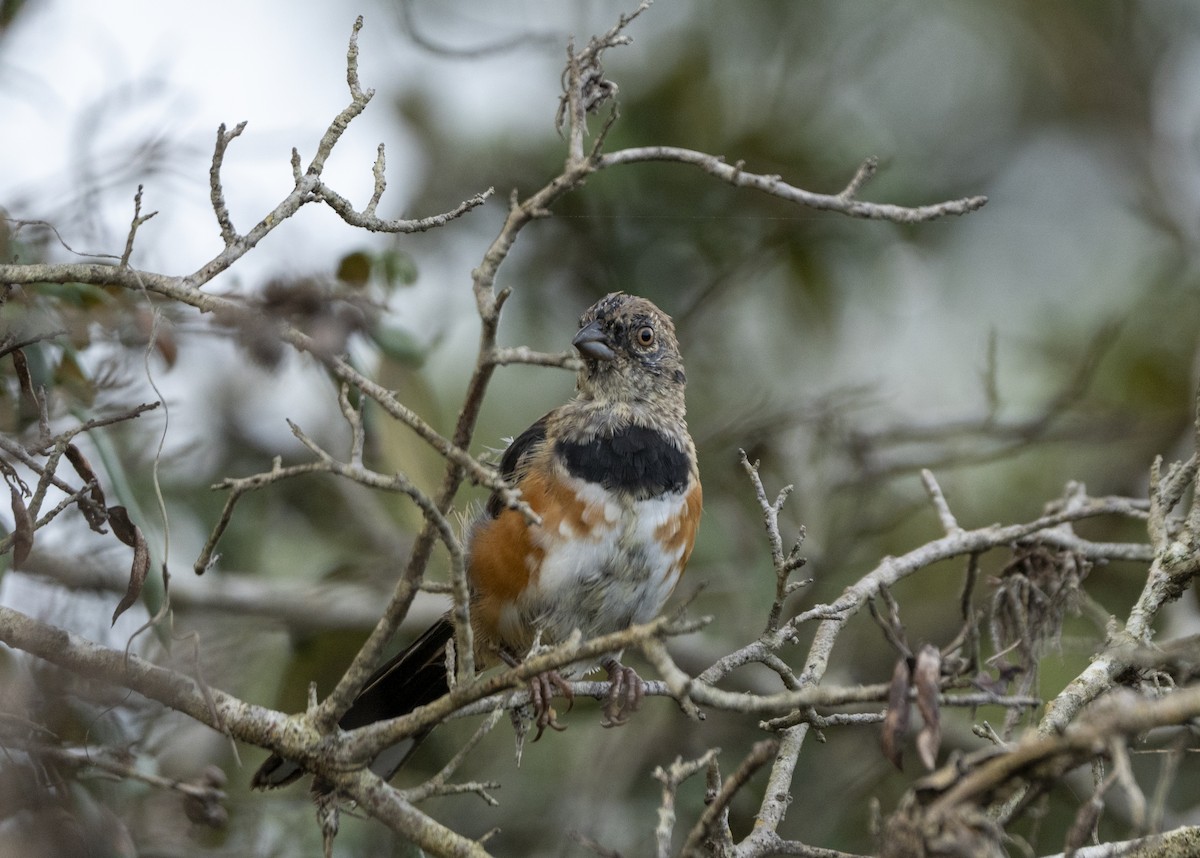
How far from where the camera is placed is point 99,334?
283 cm

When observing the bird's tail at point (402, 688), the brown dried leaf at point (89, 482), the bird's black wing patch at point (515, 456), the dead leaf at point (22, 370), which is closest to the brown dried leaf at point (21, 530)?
the brown dried leaf at point (89, 482)

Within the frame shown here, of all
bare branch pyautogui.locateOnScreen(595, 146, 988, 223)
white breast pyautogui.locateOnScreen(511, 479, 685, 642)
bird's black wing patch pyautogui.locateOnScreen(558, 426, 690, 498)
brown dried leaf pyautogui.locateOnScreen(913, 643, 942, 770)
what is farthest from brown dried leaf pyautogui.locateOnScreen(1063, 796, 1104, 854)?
bird's black wing patch pyautogui.locateOnScreen(558, 426, 690, 498)

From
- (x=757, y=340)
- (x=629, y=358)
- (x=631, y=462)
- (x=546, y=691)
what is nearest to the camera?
(x=546, y=691)

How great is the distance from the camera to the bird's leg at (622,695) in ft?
8.71

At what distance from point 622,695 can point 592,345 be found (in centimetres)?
107

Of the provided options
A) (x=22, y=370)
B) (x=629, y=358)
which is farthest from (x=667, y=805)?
(x=629, y=358)

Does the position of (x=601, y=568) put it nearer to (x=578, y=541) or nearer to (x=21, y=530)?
(x=578, y=541)

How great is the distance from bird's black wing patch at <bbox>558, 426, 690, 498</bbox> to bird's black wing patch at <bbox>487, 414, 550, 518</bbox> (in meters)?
0.12

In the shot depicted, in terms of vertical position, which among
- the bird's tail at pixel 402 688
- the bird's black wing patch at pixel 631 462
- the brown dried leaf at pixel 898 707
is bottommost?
the brown dried leaf at pixel 898 707

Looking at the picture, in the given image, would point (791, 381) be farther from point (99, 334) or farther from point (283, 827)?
point (99, 334)

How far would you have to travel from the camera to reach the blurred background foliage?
3721 millimetres

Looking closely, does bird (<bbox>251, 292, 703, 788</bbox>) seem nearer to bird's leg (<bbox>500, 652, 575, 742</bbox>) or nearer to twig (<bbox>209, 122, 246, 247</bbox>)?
bird's leg (<bbox>500, 652, 575, 742</bbox>)

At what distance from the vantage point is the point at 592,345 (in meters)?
3.47

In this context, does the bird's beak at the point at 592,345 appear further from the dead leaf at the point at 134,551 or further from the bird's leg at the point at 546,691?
the dead leaf at the point at 134,551
